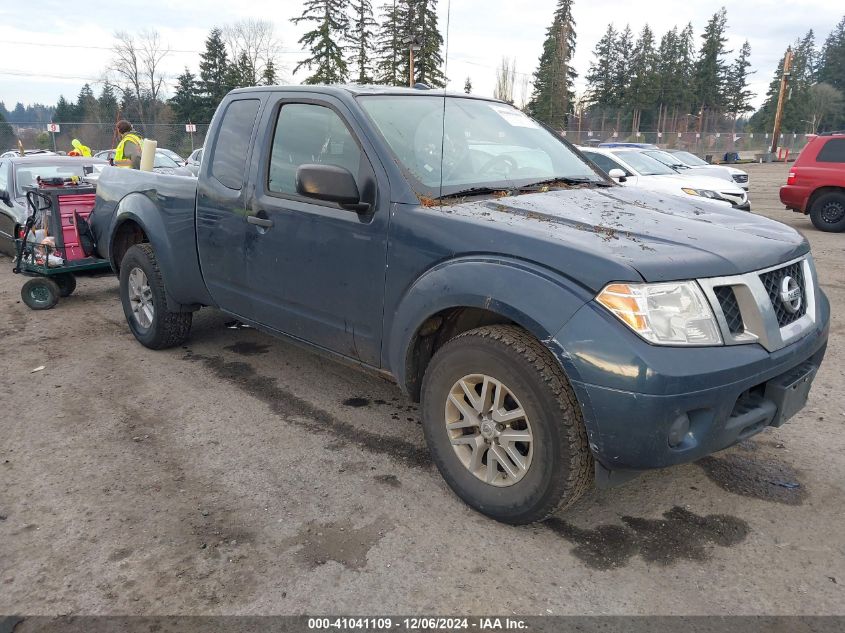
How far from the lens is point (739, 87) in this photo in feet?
267

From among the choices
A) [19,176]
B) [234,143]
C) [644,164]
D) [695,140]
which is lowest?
[19,176]

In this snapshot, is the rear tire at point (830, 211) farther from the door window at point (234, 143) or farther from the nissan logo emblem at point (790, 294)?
the door window at point (234, 143)

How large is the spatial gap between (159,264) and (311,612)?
333 centimetres

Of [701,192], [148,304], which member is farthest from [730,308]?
[701,192]

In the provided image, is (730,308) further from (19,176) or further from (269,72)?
(269,72)

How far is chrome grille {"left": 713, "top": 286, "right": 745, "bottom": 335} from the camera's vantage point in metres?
2.60

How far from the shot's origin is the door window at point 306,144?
3605mm

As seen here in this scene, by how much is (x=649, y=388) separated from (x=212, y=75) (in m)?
59.6

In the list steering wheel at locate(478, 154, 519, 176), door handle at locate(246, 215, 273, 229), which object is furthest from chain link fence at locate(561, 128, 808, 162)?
door handle at locate(246, 215, 273, 229)

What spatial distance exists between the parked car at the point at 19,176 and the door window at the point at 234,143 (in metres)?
5.40

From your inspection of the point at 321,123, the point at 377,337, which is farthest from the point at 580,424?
the point at 321,123

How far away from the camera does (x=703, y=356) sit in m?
2.46

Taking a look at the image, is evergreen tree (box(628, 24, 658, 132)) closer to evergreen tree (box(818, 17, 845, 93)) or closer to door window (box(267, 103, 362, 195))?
evergreen tree (box(818, 17, 845, 93))

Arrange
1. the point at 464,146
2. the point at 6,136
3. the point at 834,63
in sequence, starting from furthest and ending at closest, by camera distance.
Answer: the point at 834,63 < the point at 6,136 < the point at 464,146
